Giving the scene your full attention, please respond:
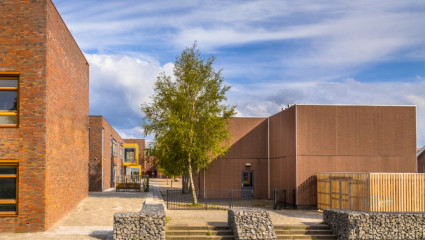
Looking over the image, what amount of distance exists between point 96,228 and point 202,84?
40.4 feet

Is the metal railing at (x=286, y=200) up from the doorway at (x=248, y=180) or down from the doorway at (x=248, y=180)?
down

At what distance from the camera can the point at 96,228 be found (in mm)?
17344

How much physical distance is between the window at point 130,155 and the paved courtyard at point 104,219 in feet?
97.6

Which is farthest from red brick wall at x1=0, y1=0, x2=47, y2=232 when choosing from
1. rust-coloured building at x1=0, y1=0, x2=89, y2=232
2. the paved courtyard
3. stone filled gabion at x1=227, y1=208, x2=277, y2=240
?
stone filled gabion at x1=227, y1=208, x2=277, y2=240

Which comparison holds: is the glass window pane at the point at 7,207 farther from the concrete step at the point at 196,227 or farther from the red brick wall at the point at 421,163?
the red brick wall at the point at 421,163

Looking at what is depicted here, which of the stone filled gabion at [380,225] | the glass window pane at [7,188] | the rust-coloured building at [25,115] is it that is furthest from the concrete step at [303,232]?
the glass window pane at [7,188]

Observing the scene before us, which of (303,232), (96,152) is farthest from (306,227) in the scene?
(96,152)

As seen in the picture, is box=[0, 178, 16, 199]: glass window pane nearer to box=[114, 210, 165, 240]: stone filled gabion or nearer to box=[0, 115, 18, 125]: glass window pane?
box=[0, 115, 18, 125]: glass window pane

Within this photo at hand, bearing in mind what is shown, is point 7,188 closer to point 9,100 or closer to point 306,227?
point 9,100

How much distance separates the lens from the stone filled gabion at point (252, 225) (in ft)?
54.3

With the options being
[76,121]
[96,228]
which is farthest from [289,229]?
[76,121]

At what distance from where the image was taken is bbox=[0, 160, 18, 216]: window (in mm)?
16016

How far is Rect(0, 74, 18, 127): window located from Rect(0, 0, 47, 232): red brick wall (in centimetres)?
31

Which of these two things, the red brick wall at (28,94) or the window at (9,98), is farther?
the window at (9,98)
